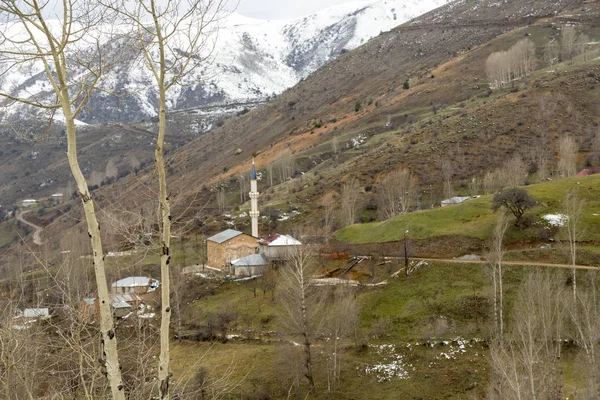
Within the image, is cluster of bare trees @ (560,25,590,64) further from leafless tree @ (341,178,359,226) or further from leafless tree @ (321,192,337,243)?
leafless tree @ (341,178,359,226)

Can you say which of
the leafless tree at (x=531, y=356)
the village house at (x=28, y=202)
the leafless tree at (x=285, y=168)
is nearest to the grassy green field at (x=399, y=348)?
the leafless tree at (x=531, y=356)

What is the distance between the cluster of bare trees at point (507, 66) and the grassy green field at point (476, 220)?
2392 inches

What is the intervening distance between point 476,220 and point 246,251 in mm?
25969

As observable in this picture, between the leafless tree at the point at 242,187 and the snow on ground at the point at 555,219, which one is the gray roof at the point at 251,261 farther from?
the leafless tree at the point at 242,187

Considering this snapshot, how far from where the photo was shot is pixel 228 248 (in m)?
56.9

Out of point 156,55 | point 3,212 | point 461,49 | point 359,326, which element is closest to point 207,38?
point 156,55

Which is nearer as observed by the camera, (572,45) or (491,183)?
(491,183)

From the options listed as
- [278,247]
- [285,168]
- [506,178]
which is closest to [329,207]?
[278,247]

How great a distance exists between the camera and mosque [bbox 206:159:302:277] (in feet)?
172

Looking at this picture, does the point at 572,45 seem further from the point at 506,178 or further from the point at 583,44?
the point at 506,178

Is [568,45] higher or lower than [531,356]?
higher

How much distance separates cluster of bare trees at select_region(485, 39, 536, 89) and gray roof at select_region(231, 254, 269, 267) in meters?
71.0

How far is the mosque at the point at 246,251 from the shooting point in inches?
2066

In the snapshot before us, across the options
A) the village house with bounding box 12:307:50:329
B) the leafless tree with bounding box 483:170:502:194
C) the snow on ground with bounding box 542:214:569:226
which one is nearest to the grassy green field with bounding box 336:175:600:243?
the snow on ground with bounding box 542:214:569:226
